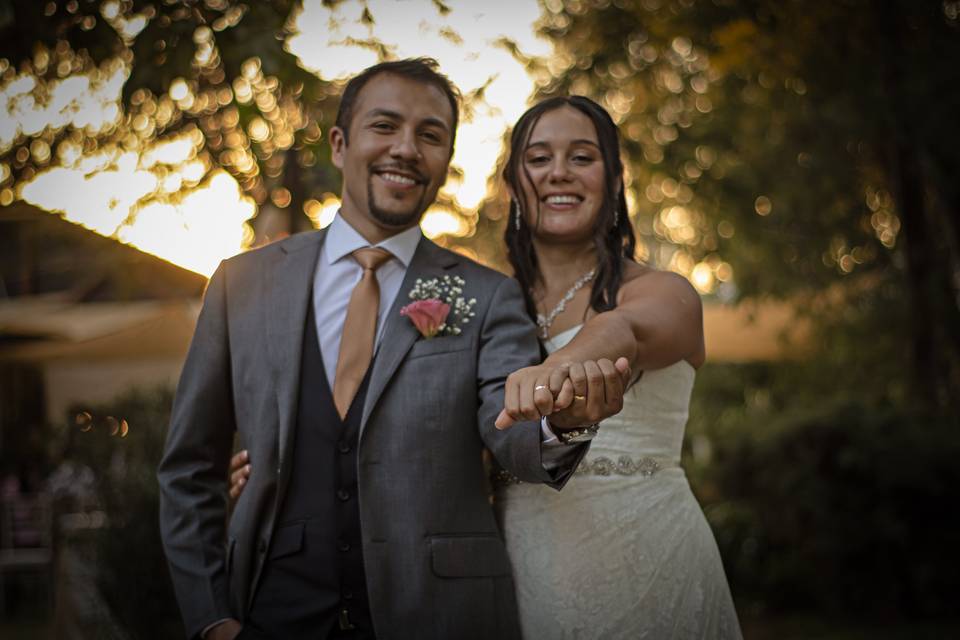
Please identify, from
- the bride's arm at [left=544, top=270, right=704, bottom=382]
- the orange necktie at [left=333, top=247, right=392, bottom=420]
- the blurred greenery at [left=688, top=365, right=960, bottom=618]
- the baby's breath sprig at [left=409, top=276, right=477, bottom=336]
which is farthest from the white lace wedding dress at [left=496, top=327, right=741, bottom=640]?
the blurred greenery at [left=688, top=365, right=960, bottom=618]

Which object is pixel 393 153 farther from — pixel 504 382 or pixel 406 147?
pixel 504 382

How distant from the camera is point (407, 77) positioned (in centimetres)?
298

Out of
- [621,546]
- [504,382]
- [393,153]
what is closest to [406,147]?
[393,153]

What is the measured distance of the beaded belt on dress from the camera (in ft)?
9.78

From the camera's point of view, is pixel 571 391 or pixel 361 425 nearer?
pixel 571 391

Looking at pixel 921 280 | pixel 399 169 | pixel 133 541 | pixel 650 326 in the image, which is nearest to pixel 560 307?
pixel 650 326

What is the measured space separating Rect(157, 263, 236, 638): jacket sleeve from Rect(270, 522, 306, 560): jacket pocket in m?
0.25

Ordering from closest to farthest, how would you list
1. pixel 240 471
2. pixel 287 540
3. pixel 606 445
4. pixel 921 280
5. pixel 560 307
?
pixel 287 540, pixel 240 471, pixel 606 445, pixel 560 307, pixel 921 280

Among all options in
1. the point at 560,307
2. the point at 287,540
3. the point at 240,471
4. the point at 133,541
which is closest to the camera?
the point at 287,540

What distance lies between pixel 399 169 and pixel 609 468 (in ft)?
3.76

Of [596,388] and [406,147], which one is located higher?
A: [406,147]

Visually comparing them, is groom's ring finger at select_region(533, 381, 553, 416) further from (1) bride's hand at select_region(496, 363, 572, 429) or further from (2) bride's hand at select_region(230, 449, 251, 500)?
(2) bride's hand at select_region(230, 449, 251, 500)

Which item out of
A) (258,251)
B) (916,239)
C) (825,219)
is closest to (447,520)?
(258,251)

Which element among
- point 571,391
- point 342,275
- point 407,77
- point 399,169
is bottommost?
point 571,391
